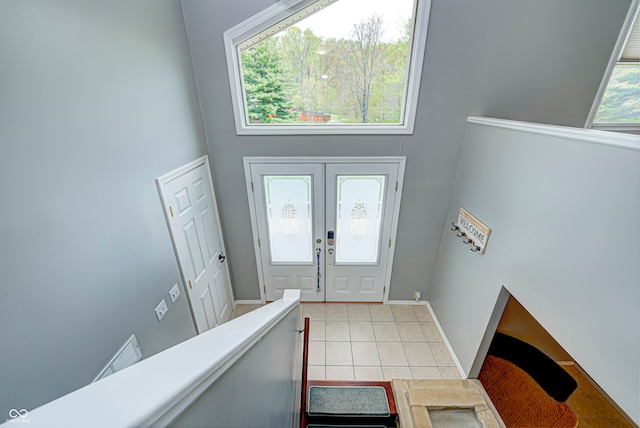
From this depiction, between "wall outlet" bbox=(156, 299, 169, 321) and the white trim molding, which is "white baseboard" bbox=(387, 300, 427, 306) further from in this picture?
"wall outlet" bbox=(156, 299, 169, 321)

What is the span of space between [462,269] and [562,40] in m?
2.47

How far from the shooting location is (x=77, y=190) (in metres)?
1.36

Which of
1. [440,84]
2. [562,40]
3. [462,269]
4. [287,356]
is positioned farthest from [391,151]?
[287,356]

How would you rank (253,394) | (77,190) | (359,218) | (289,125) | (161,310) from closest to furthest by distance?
(253,394)
(77,190)
(161,310)
(289,125)
(359,218)

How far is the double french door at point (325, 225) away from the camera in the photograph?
310cm

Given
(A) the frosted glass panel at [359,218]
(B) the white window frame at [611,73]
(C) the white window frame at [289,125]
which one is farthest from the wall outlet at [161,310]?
(B) the white window frame at [611,73]

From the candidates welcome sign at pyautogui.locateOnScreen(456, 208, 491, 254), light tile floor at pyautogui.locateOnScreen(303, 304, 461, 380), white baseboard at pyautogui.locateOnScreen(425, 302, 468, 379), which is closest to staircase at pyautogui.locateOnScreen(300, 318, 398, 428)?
light tile floor at pyautogui.locateOnScreen(303, 304, 461, 380)

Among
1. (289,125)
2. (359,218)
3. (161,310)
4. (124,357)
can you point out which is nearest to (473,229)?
(359,218)

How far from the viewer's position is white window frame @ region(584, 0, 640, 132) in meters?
2.47

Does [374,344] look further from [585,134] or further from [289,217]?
[585,134]

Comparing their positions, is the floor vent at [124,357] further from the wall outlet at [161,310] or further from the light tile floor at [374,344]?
the light tile floor at [374,344]

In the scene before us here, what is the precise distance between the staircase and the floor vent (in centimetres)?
138

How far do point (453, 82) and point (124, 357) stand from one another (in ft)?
11.9

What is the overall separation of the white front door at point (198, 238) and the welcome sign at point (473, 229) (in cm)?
285
